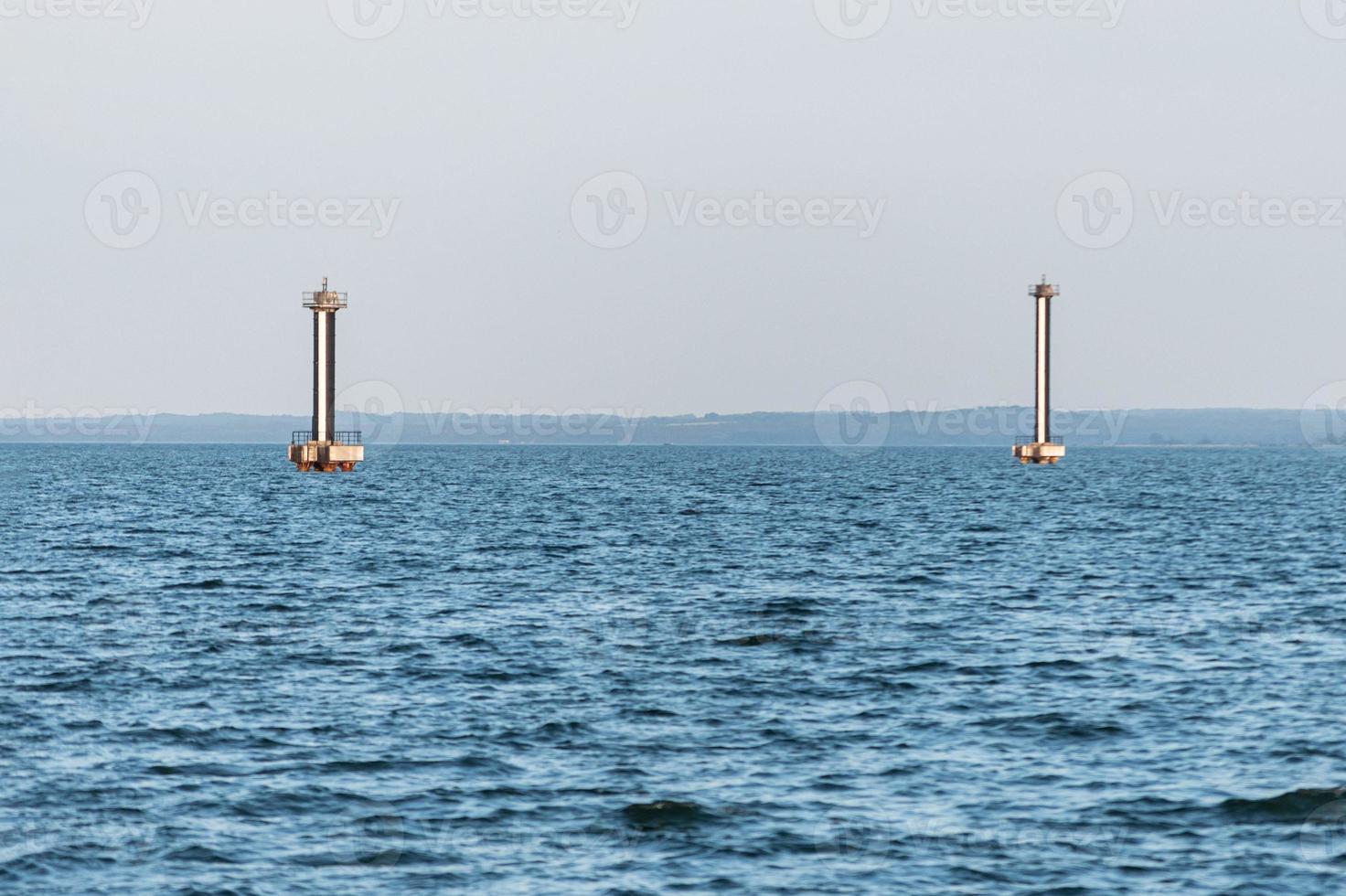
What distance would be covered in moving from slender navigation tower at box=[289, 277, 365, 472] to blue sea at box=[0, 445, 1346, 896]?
75484 millimetres

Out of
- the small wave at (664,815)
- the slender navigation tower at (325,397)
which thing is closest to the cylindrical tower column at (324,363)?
the slender navigation tower at (325,397)

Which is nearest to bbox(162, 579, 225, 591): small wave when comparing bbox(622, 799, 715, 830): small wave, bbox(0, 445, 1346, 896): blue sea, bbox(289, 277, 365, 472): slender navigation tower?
bbox(0, 445, 1346, 896): blue sea

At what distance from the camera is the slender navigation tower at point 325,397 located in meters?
133

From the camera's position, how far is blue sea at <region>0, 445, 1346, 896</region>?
18438mm

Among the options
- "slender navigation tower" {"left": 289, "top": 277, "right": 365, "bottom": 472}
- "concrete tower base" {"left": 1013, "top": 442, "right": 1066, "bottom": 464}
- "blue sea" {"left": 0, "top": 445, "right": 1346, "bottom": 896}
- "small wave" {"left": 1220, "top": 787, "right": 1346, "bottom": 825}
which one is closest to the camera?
"blue sea" {"left": 0, "top": 445, "right": 1346, "bottom": 896}

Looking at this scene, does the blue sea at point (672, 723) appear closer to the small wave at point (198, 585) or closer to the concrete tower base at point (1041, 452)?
the small wave at point (198, 585)

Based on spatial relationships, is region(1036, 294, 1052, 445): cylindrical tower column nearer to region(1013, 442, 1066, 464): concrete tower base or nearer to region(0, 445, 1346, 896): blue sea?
region(1013, 442, 1066, 464): concrete tower base

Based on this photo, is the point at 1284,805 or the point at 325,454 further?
the point at 325,454

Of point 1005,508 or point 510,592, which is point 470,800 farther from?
point 1005,508

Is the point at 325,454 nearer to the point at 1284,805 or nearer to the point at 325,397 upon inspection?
the point at 325,397

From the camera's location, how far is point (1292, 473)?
185250 mm

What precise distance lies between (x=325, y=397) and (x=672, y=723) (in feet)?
371

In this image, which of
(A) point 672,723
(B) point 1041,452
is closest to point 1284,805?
(A) point 672,723

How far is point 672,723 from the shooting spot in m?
26.2
